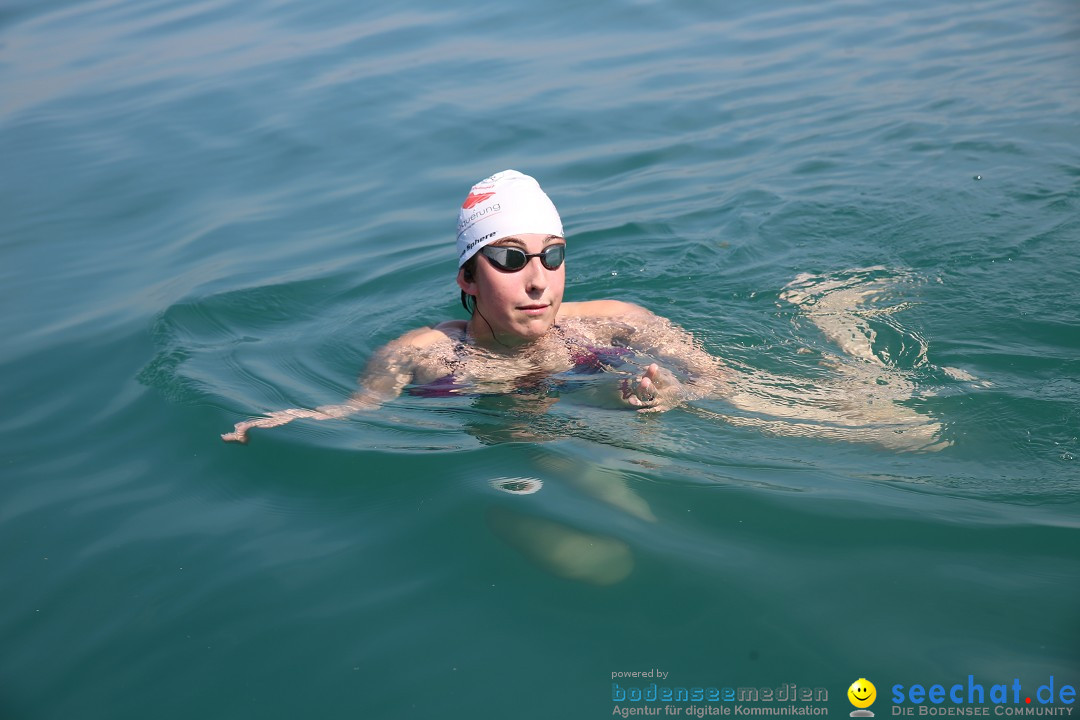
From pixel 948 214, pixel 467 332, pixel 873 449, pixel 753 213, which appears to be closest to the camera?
pixel 873 449

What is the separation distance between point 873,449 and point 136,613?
3.36 m

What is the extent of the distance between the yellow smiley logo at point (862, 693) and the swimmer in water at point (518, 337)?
7.05 ft

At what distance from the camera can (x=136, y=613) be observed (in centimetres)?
402

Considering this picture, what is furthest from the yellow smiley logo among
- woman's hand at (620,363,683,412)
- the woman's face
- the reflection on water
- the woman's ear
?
the woman's ear

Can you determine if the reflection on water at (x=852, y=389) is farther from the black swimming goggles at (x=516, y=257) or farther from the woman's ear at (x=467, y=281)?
the woman's ear at (x=467, y=281)

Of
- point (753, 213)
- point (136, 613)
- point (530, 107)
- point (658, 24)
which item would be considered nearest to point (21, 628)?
point (136, 613)

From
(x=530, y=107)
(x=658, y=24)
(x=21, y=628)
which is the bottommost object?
(x=21, y=628)

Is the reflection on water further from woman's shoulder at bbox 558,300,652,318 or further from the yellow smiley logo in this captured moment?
the yellow smiley logo

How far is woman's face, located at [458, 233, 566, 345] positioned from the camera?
5.51 m

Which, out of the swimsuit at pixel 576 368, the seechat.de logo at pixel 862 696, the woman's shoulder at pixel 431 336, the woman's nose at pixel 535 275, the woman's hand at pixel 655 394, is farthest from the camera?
the woman's shoulder at pixel 431 336

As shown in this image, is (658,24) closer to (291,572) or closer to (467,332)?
(467,332)

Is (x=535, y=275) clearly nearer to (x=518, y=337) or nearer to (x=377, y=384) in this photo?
(x=518, y=337)

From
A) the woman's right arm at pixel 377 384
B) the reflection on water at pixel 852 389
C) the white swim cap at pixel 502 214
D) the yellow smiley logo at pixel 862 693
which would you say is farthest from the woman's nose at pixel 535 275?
the yellow smiley logo at pixel 862 693

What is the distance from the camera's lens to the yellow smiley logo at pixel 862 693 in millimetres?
3084
